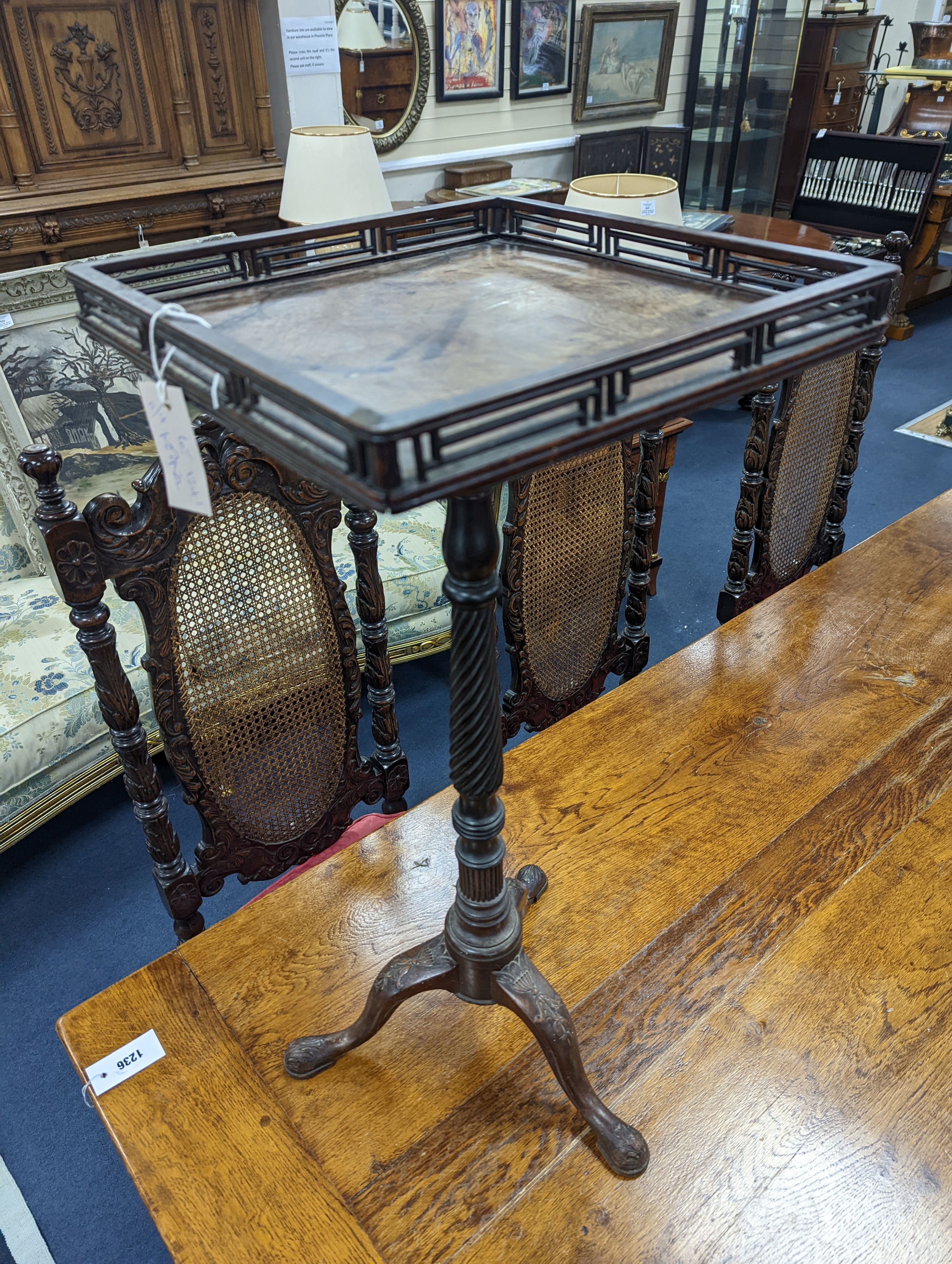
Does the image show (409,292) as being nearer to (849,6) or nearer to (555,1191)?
(555,1191)

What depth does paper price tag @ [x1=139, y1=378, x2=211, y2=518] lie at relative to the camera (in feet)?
2.07

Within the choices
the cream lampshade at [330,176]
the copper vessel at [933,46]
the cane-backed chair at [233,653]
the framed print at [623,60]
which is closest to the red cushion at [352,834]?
the cane-backed chair at [233,653]

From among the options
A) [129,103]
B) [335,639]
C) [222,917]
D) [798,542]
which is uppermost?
[129,103]

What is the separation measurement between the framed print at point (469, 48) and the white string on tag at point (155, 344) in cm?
377

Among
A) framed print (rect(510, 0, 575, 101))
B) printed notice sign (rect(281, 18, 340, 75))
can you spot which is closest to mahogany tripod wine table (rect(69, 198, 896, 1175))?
printed notice sign (rect(281, 18, 340, 75))

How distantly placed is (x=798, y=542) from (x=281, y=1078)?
141 centimetres

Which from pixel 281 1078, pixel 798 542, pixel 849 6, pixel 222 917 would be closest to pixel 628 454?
pixel 798 542

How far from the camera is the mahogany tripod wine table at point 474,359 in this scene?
503 millimetres

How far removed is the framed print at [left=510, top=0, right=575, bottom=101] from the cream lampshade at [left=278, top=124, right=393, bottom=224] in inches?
74.3

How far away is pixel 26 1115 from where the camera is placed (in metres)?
1.58

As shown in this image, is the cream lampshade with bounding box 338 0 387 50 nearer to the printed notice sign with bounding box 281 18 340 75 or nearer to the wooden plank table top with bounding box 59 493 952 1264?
the printed notice sign with bounding box 281 18 340 75

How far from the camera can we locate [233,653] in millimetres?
1176

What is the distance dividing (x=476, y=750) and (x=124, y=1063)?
19.9 inches

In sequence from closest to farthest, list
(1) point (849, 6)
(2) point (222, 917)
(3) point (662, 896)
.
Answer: (3) point (662, 896) < (2) point (222, 917) < (1) point (849, 6)
